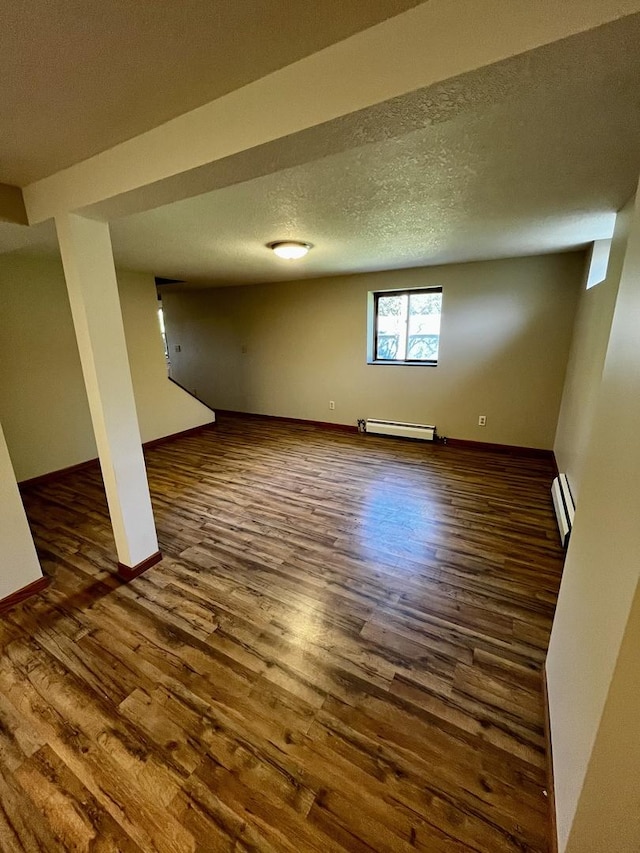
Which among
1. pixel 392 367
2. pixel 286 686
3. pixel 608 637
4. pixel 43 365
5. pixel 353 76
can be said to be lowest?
pixel 286 686

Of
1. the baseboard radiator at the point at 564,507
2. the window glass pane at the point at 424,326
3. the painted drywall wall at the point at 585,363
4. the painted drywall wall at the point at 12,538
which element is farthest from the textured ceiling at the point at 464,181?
the baseboard radiator at the point at 564,507

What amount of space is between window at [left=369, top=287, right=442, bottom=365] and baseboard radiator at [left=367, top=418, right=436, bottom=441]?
0.86 meters

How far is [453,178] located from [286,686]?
2.59m

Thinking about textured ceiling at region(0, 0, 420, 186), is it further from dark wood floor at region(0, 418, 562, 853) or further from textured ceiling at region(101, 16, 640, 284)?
dark wood floor at region(0, 418, 562, 853)

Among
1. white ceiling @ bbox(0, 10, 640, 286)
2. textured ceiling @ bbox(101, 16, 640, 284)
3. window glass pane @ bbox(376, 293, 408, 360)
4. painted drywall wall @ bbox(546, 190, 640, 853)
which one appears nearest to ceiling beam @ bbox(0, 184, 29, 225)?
white ceiling @ bbox(0, 10, 640, 286)

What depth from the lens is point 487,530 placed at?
8.28 feet

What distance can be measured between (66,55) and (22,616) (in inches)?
97.0

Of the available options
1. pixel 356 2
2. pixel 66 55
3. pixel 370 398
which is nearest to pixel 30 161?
pixel 66 55

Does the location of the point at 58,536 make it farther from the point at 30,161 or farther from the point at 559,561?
the point at 559,561

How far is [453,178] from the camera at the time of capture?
1.72 meters

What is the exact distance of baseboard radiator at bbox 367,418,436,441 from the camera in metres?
4.48

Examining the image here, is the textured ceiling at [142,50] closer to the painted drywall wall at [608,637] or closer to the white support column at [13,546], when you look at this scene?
the painted drywall wall at [608,637]

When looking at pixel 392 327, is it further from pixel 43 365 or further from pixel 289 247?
pixel 43 365

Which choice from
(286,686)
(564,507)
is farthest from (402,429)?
(286,686)
